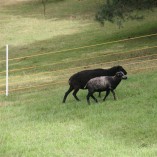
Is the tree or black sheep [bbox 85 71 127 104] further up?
black sheep [bbox 85 71 127 104]

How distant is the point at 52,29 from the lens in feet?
117

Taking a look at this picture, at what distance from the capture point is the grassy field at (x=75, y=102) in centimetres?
961

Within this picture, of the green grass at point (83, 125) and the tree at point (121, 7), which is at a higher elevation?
the green grass at point (83, 125)

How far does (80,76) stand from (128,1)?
1433 cm

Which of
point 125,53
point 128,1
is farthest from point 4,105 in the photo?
point 128,1

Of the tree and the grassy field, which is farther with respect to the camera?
the tree

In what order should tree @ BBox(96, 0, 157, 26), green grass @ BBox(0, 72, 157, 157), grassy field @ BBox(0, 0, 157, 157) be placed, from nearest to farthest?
green grass @ BBox(0, 72, 157, 157) → grassy field @ BBox(0, 0, 157, 157) → tree @ BBox(96, 0, 157, 26)

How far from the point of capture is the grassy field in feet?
31.5

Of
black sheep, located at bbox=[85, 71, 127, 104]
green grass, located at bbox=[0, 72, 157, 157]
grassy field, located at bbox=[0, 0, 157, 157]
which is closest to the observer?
green grass, located at bbox=[0, 72, 157, 157]

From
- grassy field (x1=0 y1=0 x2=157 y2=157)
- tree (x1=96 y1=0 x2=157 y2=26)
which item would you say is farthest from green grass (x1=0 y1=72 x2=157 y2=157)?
tree (x1=96 y1=0 x2=157 y2=26)

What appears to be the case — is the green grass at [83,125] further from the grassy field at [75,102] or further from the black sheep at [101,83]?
the black sheep at [101,83]

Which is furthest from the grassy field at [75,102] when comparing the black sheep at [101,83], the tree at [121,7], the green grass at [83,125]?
the tree at [121,7]

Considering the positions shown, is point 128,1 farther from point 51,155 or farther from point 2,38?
point 51,155

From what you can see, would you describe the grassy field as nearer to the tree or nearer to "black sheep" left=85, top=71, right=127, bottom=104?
"black sheep" left=85, top=71, right=127, bottom=104
